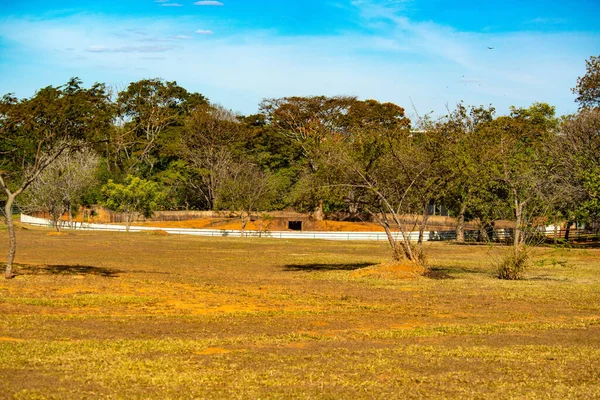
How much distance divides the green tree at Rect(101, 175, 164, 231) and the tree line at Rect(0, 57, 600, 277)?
16cm

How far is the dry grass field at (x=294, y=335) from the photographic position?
10781 millimetres

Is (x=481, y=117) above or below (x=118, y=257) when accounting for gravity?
above

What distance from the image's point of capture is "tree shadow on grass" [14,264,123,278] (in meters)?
27.0

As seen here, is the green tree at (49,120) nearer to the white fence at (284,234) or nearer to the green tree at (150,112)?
the white fence at (284,234)

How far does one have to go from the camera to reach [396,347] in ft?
45.5

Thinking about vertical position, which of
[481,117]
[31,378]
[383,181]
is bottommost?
[31,378]

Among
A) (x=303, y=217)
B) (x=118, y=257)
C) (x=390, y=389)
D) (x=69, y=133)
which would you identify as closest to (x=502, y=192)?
(x=118, y=257)

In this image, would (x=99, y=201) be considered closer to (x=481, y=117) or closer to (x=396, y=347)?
(x=481, y=117)

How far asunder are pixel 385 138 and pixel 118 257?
15.8 meters

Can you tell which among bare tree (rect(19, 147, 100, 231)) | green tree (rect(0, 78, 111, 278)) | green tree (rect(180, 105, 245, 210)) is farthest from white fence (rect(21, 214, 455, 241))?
green tree (rect(0, 78, 111, 278))

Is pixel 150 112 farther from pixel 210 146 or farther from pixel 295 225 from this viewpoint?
pixel 295 225

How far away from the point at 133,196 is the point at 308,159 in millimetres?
18840

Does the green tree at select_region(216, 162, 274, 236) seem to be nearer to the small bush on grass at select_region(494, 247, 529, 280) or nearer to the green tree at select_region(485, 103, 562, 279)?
the green tree at select_region(485, 103, 562, 279)

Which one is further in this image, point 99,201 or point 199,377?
point 99,201
